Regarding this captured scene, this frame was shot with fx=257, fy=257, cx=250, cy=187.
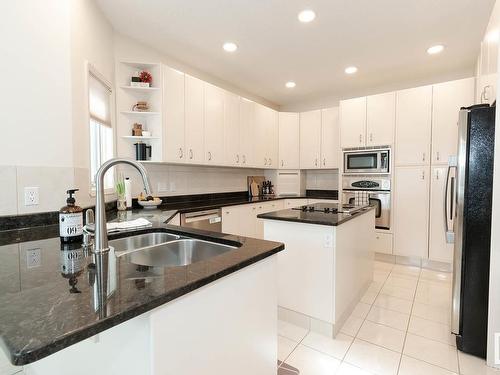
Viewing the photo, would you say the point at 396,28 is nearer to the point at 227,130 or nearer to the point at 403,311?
the point at 227,130

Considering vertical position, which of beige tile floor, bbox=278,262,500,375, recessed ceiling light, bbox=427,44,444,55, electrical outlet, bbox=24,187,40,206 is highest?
recessed ceiling light, bbox=427,44,444,55

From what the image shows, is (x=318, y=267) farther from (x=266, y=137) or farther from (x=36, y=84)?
(x=266, y=137)

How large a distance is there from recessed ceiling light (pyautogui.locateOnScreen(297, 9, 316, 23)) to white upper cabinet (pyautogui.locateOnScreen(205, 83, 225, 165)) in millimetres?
1451

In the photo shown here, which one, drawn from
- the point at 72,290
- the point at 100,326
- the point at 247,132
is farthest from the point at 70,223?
the point at 247,132

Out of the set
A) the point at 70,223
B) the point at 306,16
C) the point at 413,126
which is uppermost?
the point at 306,16

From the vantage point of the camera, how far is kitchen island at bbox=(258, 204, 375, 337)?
1975 millimetres

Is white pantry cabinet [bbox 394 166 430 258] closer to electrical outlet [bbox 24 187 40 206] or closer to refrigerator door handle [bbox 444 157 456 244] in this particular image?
refrigerator door handle [bbox 444 157 456 244]

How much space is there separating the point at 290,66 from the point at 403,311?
3.15 meters

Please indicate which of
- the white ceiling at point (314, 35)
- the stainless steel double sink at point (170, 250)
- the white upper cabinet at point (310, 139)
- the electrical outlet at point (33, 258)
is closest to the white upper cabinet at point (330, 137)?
the white upper cabinet at point (310, 139)

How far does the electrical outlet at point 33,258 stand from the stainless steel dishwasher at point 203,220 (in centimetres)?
163

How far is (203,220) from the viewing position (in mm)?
2975

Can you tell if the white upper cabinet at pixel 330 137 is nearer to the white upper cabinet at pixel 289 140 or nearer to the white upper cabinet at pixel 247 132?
the white upper cabinet at pixel 289 140

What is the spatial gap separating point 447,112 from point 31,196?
4312 millimetres

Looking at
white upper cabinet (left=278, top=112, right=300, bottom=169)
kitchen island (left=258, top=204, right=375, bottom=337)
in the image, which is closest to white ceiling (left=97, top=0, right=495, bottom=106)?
white upper cabinet (left=278, top=112, right=300, bottom=169)
